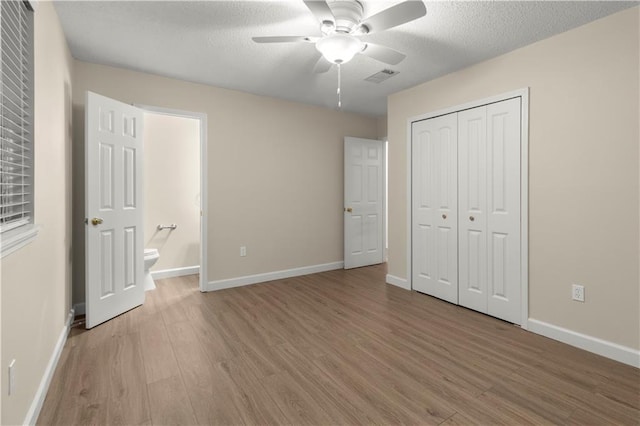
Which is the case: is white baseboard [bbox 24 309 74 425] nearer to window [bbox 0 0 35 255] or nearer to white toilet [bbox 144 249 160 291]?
window [bbox 0 0 35 255]

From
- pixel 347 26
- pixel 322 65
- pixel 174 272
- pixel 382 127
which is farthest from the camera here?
pixel 382 127

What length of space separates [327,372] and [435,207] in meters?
2.21

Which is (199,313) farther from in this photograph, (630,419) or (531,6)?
(531,6)

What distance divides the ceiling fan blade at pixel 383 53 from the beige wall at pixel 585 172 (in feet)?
3.95

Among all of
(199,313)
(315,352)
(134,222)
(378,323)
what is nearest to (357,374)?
(315,352)

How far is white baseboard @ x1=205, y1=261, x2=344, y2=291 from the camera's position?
12.8 feet

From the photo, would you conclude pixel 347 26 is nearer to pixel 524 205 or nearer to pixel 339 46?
pixel 339 46

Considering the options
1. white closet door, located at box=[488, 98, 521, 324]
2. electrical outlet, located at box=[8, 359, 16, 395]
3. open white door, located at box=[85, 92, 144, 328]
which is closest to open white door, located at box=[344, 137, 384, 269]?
white closet door, located at box=[488, 98, 521, 324]

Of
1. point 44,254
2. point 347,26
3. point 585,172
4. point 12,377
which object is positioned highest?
point 347,26

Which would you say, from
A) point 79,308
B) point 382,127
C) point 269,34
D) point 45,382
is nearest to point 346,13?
point 269,34

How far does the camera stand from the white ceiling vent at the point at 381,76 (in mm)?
3338

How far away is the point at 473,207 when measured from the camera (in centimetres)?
319

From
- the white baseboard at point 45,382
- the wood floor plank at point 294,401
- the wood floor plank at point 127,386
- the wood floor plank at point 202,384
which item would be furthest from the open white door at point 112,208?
the wood floor plank at point 294,401

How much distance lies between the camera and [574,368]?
2145 mm
